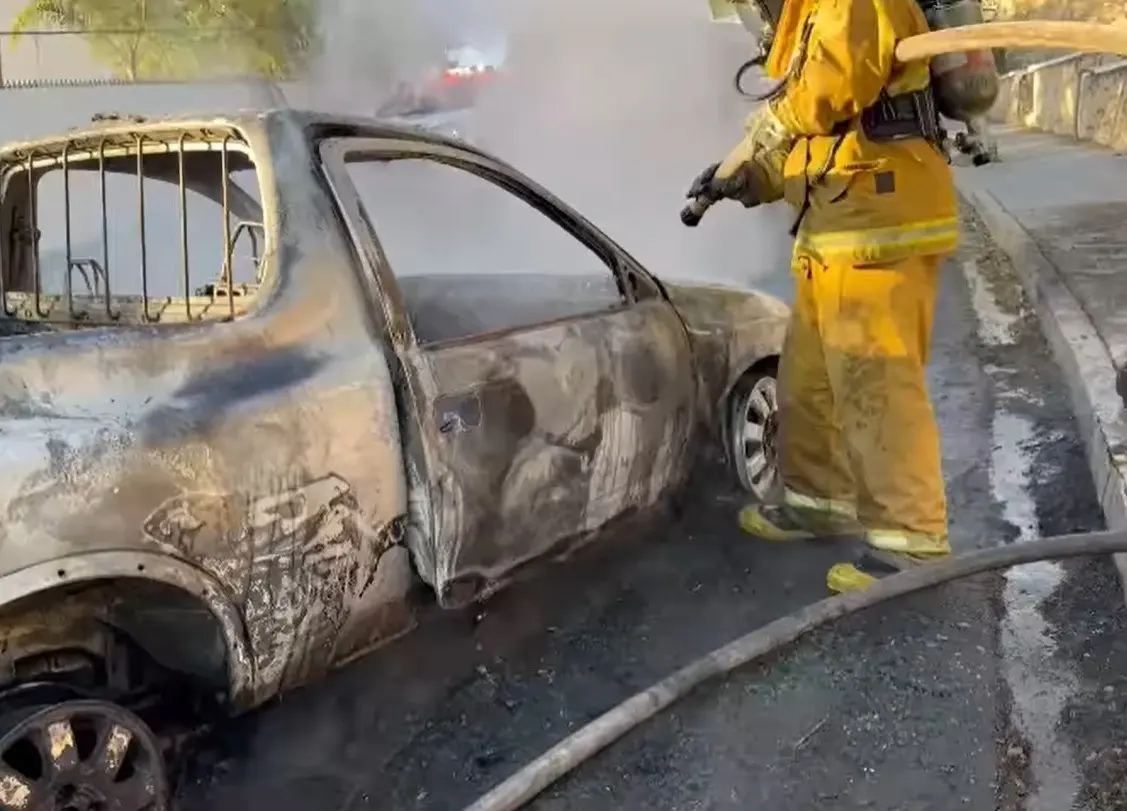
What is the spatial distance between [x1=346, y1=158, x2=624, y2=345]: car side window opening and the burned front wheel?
1222 mm

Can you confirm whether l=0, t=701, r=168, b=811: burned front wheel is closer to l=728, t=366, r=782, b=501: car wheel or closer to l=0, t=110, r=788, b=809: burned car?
l=0, t=110, r=788, b=809: burned car

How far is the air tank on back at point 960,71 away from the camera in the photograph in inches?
150

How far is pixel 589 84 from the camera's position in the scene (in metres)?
17.5

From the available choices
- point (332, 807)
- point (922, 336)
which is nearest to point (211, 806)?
point (332, 807)

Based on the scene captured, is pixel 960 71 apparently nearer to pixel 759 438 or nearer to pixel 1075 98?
pixel 759 438

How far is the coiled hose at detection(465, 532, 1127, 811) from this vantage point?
2.58 m

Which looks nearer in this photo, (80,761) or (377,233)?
(80,761)

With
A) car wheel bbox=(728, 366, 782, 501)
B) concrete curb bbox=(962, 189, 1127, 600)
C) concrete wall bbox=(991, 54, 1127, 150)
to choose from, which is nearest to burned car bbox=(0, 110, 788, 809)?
car wheel bbox=(728, 366, 782, 501)

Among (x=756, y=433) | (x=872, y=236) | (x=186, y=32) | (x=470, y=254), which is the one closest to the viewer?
(x=872, y=236)

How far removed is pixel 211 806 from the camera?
291cm

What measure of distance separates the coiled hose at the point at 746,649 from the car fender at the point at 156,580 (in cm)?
60

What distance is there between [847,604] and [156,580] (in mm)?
1660

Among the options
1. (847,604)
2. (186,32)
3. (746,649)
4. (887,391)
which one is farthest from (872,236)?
(186,32)

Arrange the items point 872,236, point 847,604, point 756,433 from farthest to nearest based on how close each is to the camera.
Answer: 1. point 756,433
2. point 872,236
3. point 847,604
